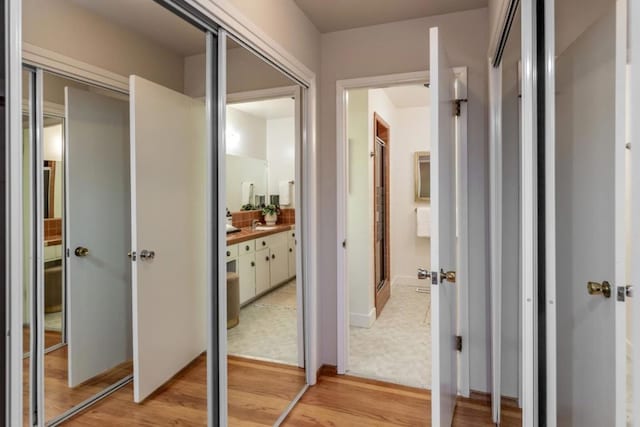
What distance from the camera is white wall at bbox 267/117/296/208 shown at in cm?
204

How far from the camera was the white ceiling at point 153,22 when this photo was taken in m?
1.10

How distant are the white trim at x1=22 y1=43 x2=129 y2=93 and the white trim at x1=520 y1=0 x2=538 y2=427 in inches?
53.3

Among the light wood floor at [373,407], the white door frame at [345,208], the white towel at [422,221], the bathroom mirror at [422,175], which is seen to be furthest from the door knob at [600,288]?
the bathroom mirror at [422,175]

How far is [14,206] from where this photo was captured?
0.80 m

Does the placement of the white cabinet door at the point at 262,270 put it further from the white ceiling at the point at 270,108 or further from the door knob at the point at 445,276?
the door knob at the point at 445,276

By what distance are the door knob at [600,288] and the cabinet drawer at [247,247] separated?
55.0 inches

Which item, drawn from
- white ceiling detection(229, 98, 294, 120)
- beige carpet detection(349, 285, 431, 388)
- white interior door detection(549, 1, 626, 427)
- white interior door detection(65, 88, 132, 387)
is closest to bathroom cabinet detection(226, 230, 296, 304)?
white interior door detection(65, 88, 132, 387)

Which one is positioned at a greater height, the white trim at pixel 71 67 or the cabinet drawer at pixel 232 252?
the white trim at pixel 71 67

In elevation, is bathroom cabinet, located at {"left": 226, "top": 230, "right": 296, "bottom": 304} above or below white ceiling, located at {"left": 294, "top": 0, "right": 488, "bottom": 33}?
below

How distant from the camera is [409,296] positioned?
14.8 ft
